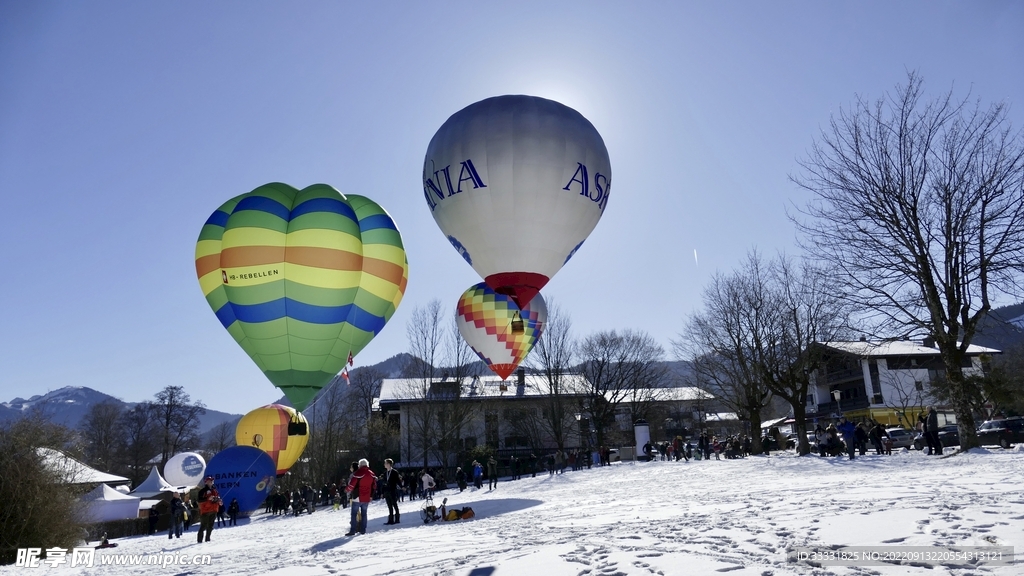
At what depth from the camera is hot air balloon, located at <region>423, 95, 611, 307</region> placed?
47.8ft

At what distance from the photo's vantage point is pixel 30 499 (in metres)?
11.7

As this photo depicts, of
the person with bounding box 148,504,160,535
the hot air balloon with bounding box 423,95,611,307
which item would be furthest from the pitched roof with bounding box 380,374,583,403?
the hot air balloon with bounding box 423,95,611,307

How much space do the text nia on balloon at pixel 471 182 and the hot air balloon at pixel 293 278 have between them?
2281 mm

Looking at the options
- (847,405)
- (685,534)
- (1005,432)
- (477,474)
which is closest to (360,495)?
(685,534)

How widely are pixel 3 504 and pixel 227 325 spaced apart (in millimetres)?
5647

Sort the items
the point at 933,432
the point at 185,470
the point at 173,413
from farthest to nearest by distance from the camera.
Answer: the point at 173,413
the point at 185,470
the point at 933,432

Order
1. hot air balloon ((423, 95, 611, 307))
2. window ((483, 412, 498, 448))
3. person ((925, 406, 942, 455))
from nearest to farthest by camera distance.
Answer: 1. hot air balloon ((423, 95, 611, 307))
2. person ((925, 406, 942, 455))
3. window ((483, 412, 498, 448))

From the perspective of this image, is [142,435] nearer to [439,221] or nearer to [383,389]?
[383,389]

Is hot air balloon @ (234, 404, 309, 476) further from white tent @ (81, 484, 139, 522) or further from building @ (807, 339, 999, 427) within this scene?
building @ (807, 339, 999, 427)

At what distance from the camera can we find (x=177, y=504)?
56.3 feet

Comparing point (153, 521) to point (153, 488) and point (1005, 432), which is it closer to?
point (153, 488)

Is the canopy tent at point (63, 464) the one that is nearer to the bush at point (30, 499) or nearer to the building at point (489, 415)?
the bush at point (30, 499)

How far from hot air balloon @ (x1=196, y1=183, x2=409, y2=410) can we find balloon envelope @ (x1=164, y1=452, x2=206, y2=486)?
23.4 meters

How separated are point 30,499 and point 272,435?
555 inches
